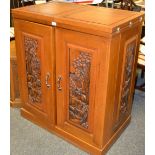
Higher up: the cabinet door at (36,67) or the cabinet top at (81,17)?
the cabinet top at (81,17)

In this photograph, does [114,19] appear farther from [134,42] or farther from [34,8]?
[34,8]

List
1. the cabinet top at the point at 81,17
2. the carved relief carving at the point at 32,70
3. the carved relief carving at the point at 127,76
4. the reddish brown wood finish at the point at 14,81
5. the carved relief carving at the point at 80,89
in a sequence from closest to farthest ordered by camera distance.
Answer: the cabinet top at the point at 81,17, the carved relief carving at the point at 80,89, the carved relief carving at the point at 127,76, the carved relief carving at the point at 32,70, the reddish brown wood finish at the point at 14,81

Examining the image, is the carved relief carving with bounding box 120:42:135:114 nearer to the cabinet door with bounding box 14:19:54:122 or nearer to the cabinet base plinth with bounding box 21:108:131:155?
the cabinet base plinth with bounding box 21:108:131:155

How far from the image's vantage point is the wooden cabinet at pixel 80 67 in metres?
1.43

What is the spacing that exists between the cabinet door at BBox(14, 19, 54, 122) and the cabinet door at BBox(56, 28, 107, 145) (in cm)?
9

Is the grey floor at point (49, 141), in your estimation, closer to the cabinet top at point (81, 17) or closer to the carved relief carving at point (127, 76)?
the carved relief carving at point (127, 76)

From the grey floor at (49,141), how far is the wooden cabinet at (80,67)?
6cm

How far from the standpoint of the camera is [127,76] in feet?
5.80

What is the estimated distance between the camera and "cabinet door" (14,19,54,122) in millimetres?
1694

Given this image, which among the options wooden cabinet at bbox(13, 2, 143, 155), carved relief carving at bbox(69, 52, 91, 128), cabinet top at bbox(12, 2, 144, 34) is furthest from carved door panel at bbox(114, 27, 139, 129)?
carved relief carving at bbox(69, 52, 91, 128)

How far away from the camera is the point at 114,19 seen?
145cm

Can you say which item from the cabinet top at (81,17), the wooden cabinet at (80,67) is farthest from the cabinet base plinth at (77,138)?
the cabinet top at (81,17)

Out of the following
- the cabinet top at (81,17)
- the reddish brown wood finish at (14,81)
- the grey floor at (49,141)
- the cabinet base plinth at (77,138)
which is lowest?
the grey floor at (49,141)

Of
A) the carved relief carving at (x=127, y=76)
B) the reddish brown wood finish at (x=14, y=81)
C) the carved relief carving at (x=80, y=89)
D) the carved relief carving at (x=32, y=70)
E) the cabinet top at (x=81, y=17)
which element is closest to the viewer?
the cabinet top at (x=81, y=17)
